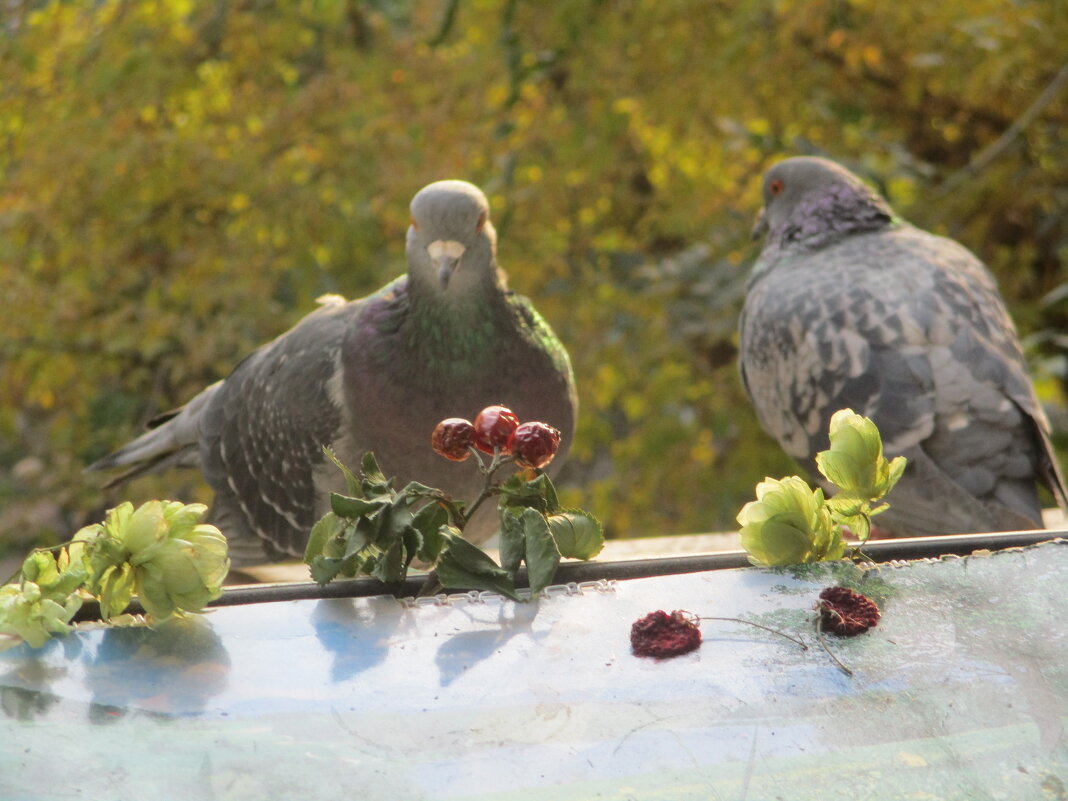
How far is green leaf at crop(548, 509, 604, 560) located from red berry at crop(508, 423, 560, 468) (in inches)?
3.5

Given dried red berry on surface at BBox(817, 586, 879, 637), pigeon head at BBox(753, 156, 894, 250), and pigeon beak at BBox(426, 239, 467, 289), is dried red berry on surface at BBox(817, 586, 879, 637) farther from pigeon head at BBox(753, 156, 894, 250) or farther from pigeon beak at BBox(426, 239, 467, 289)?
pigeon head at BBox(753, 156, 894, 250)

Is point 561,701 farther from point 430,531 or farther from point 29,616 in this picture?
point 29,616

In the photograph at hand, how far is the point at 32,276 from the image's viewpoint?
14.7 feet

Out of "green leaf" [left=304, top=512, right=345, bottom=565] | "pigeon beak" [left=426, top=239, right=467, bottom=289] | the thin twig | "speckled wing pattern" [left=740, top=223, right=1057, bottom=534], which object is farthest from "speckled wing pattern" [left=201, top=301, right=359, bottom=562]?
the thin twig

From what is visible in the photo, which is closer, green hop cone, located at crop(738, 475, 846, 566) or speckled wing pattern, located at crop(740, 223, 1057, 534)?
green hop cone, located at crop(738, 475, 846, 566)

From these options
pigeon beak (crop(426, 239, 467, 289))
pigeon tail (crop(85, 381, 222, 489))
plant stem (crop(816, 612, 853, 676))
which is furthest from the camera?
pigeon tail (crop(85, 381, 222, 489))

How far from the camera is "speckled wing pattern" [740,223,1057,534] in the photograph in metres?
2.55

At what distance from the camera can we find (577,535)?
4.15 ft

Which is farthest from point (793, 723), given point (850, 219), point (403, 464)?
point (850, 219)

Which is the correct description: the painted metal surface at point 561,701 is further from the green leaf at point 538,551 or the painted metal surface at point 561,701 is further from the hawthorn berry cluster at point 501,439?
the hawthorn berry cluster at point 501,439

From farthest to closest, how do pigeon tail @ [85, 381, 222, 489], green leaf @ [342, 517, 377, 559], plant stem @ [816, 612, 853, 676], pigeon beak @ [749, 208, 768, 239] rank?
pigeon beak @ [749, 208, 768, 239] → pigeon tail @ [85, 381, 222, 489] → green leaf @ [342, 517, 377, 559] → plant stem @ [816, 612, 853, 676]

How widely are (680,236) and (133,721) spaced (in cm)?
408

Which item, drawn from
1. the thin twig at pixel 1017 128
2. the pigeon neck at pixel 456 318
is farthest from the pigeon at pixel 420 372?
the thin twig at pixel 1017 128

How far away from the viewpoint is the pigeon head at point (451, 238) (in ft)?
7.35
